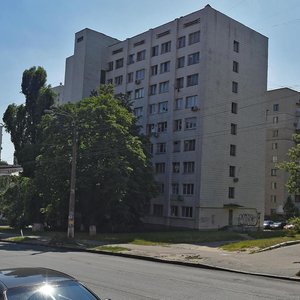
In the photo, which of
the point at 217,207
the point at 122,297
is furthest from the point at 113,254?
the point at 217,207

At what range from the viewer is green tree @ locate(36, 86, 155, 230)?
36.9 meters

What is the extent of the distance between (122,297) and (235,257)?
40.4 feet

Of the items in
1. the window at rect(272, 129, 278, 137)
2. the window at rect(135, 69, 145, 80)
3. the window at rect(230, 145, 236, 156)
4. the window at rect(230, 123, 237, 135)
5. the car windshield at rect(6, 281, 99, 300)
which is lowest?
the car windshield at rect(6, 281, 99, 300)

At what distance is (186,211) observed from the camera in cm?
5472

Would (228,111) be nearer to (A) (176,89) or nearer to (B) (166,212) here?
(A) (176,89)

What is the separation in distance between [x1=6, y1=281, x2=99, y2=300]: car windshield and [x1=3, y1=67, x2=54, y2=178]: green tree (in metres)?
48.6

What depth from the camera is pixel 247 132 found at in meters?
58.9

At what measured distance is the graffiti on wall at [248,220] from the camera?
5733cm

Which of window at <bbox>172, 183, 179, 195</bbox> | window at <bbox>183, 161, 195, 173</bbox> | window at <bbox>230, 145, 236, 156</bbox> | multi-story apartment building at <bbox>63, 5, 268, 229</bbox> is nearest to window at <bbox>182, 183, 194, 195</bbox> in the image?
multi-story apartment building at <bbox>63, 5, 268, 229</bbox>

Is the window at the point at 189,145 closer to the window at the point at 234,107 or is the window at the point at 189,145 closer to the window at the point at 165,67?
the window at the point at 234,107

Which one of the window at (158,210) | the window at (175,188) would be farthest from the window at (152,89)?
the window at (158,210)

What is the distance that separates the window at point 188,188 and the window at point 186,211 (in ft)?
5.56

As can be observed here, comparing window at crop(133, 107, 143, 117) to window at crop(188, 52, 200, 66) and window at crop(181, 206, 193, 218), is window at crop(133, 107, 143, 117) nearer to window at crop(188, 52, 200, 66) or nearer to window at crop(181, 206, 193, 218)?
window at crop(188, 52, 200, 66)

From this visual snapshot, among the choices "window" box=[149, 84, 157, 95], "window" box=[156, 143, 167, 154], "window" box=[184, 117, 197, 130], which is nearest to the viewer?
"window" box=[184, 117, 197, 130]
